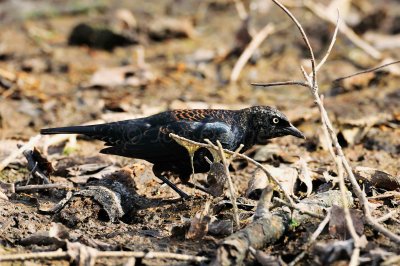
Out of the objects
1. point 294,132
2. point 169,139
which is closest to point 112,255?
point 169,139

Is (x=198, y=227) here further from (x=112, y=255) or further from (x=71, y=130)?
(x=71, y=130)

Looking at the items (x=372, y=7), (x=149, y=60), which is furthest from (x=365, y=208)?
(x=372, y=7)

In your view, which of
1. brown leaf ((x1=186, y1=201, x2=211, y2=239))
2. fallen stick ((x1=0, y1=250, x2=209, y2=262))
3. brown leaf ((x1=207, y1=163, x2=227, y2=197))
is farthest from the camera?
brown leaf ((x1=207, y1=163, x2=227, y2=197))

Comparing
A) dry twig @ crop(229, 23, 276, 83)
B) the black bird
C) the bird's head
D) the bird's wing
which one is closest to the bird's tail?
the black bird

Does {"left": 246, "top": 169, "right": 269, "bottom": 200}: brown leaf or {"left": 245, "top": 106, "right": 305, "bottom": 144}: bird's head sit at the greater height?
{"left": 245, "top": 106, "right": 305, "bottom": 144}: bird's head

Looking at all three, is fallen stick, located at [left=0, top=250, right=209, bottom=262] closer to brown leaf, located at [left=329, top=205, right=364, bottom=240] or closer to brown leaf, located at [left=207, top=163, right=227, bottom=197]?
brown leaf, located at [left=329, top=205, right=364, bottom=240]

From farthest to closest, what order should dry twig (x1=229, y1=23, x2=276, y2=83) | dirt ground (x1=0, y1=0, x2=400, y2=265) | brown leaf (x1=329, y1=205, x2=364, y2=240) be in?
dry twig (x1=229, y1=23, x2=276, y2=83) < dirt ground (x1=0, y1=0, x2=400, y2=265) < brown leaf (x1=329, y1=205, x2=364, y2=240)

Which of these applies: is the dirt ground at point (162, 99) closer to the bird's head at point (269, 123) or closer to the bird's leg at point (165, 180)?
the bird's leg at point (165, 180)

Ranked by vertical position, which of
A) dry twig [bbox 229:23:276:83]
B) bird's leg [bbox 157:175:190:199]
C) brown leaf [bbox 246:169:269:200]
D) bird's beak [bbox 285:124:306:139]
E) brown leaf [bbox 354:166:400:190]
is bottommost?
bird's leg [bbox 157:175:190:199]

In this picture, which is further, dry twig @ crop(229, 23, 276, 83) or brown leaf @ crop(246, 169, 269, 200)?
dry twig @ crop(229, 23, 276, 83)
